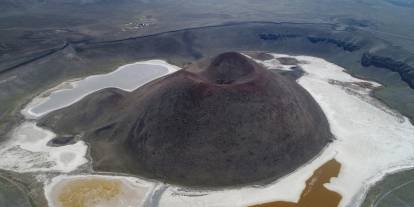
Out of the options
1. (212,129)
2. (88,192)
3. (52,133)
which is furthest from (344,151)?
(52,133)

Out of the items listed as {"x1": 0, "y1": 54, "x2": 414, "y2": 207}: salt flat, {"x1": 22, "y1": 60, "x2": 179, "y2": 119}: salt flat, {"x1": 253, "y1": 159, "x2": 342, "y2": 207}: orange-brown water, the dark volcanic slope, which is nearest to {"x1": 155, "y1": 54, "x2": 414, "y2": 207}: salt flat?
{"x1": 0, "y1": 54, "x2": 414, "y2": 207}: salt flat

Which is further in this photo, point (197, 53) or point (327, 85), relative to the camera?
point (197, 53)

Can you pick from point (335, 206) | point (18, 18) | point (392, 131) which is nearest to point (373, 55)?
point (392, 131)

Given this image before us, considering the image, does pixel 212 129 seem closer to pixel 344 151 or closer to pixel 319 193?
pixel 319 193

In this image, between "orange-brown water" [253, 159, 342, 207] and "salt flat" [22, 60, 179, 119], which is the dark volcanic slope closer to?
"orange-brown water" [253, 159, 342, 207]

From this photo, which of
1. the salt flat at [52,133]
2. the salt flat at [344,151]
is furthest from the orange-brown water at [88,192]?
the salt flat at [344,151]

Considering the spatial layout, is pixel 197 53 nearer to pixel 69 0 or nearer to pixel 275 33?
pixel 275 33

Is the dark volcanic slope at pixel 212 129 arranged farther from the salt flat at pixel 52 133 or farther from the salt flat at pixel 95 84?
the salt flat at pixel 95 84
